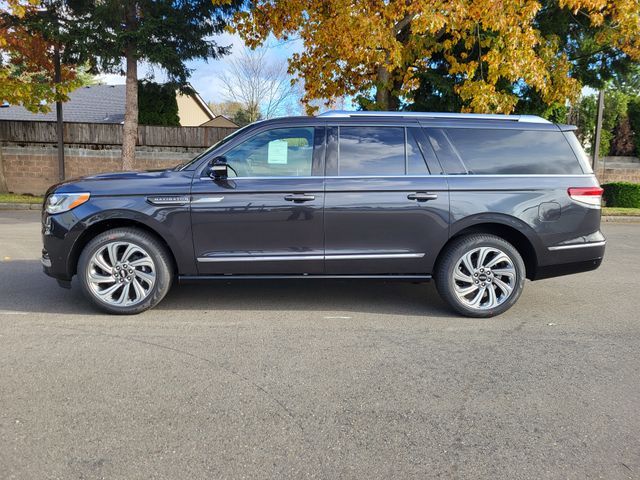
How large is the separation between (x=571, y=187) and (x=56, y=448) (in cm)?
463

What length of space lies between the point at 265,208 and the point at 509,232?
2426 millimetres

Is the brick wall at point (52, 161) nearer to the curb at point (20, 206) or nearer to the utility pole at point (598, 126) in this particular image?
the curb at point (20, 206)

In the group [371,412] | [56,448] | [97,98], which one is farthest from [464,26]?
[97,98]

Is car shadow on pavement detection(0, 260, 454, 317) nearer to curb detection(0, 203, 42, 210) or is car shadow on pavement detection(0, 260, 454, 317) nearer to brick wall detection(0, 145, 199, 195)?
curb detection(0, 203, 42, 210)

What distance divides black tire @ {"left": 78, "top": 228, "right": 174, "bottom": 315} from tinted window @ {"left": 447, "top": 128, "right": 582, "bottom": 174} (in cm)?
300

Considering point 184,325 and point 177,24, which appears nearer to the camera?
point 184,325

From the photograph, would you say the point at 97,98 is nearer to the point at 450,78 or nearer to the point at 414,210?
the point at 450,78

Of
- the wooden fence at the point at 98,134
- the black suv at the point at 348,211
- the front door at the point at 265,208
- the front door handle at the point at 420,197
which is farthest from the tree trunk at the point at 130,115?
the front door handle at the point at 420,197

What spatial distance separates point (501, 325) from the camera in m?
4.47

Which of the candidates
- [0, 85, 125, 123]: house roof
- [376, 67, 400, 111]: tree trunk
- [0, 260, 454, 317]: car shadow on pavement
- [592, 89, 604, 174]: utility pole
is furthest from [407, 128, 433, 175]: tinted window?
[0, 85, 125, 123]: house roof

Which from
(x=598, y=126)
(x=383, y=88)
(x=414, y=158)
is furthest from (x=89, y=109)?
(x=414, y=158)

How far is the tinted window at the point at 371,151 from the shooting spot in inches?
180

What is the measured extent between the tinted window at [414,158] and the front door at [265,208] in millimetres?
835

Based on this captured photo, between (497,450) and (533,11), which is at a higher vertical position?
(533,11)
